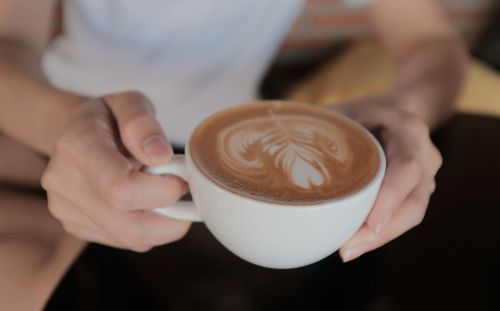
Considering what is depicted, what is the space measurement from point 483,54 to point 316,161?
147cm

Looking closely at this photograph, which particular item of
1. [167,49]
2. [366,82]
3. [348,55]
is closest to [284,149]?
[167,49]

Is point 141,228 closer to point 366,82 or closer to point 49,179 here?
point 49,179

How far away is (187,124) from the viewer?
1019 millimetres

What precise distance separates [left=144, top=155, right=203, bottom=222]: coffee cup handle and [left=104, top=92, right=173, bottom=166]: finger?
10mm

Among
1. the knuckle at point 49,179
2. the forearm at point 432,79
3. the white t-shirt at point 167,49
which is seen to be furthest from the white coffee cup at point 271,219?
the white t-shirt at point 167,49

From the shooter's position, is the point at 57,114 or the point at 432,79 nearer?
the point at 57,114

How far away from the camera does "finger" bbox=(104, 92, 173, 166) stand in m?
0.50

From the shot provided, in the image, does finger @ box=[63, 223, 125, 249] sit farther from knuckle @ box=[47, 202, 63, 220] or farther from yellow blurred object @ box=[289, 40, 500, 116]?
yellow blurred object @ box=[289, 40, 500, 116]

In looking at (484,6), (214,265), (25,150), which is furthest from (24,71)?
(484,6)

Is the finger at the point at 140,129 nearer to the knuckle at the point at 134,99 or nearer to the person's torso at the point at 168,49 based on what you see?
the knuckle at the point at 134,99

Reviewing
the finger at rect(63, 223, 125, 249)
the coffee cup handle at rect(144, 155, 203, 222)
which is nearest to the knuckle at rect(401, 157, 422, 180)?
the coffee cup handle at rect(144, 155, 203, 222)

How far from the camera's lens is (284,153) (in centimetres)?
54

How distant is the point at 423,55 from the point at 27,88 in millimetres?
699

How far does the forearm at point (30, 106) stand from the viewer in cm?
63
